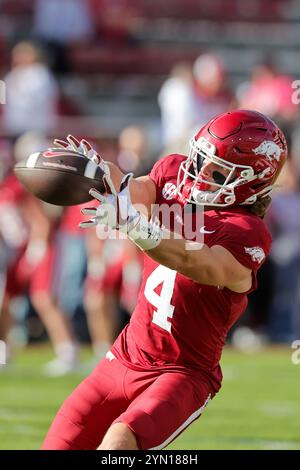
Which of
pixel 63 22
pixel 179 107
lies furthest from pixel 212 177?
pixel 63 22

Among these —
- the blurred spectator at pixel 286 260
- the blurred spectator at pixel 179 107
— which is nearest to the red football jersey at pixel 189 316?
the blurred spectator at pixel 286 260

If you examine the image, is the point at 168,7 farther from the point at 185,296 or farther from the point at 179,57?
the point at 185,296

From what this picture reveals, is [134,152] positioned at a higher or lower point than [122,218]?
lower

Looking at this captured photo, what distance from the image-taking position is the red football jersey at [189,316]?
3.58 meters

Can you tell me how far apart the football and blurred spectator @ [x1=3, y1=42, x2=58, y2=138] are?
23.7 feet

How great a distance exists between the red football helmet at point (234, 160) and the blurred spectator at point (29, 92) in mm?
7061

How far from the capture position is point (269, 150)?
368 cm

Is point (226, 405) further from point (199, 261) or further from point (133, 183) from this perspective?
point (199, 261)

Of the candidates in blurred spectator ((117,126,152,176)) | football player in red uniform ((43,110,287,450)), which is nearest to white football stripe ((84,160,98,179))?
football player in red uniform ((43,110,287,450))

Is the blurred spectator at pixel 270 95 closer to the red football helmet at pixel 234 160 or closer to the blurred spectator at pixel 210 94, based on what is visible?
the blurred spectator at pixel 210 94

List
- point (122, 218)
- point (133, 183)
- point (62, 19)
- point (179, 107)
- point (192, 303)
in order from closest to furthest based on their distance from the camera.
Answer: point (122, 218), point (192, 303), point (133, 183), point (179, 107), point (62, 19)

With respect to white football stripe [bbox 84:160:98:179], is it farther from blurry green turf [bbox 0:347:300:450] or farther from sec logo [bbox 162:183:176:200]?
blurry green turf [bbox 0:347:300:450]

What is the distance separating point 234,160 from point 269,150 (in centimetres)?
14
